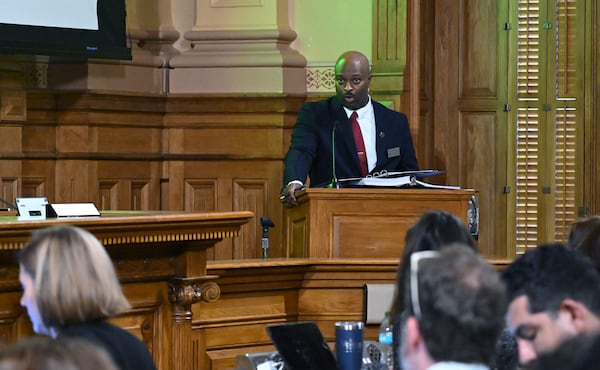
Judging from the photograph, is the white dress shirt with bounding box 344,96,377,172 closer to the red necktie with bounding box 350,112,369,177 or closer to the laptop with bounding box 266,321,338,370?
the red necktie with bounding box 350,112,369,177

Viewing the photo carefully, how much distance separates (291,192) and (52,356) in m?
4.58

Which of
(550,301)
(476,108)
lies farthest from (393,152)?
(550,301)

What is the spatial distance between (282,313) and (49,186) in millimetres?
2584

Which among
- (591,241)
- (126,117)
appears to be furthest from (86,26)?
(591,241)

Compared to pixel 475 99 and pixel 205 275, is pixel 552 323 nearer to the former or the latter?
pixel 205 275

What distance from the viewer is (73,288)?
3.06 m

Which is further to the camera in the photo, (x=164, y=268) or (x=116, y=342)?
(x=164, y=268)

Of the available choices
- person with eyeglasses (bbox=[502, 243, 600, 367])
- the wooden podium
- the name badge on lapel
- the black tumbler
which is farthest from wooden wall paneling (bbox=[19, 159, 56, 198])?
person with eyeglasses (bbox=[502, 243, 600, 367])

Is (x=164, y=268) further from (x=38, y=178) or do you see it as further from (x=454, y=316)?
(x=38, y=178)

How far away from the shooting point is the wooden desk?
4891mm

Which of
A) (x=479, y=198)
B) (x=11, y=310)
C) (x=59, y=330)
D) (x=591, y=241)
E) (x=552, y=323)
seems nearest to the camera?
(x=552, y=323)

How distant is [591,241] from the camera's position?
3.74 metres

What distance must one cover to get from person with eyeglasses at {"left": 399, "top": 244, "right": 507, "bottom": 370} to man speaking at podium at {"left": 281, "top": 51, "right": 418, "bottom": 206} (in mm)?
4568

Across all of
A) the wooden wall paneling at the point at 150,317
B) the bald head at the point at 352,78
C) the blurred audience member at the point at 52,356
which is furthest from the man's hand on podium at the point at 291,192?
the blurred audience member at the point at 52,356
